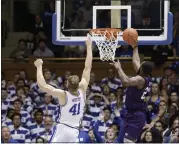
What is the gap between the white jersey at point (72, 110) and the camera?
7.21 meters

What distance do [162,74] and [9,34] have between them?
3279 millimetres

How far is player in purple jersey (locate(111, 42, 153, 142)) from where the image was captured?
24.0ft

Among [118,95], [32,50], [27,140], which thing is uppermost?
[32,50]

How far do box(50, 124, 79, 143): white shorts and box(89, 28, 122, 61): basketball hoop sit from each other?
42.5 inches

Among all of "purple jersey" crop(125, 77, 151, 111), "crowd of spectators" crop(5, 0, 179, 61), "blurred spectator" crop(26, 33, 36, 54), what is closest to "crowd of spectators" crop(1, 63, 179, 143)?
"crowd of spectators" crop(5, 0, 179, 61)

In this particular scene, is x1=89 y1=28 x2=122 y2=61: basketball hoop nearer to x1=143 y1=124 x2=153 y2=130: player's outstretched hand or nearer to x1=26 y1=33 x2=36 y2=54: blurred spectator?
x1=143 y1=124 x2=153 y2=130: player's outstretched hand

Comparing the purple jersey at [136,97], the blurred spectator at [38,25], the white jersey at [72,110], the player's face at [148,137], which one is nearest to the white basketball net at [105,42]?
the purple jersey at [136,97]

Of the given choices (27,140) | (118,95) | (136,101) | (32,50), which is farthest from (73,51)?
(136,101)

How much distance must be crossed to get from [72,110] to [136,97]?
789mm

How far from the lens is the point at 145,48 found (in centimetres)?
1200

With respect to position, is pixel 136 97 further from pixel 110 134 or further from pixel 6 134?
pixel 6 134

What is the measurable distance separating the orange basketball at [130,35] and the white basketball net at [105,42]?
341 millimetres

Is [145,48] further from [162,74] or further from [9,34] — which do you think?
[9,34]

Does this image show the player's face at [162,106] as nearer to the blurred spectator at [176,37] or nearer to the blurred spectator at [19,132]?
the blurred spectator at [176,37]
